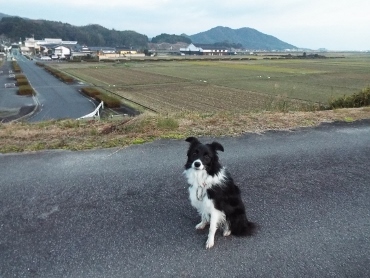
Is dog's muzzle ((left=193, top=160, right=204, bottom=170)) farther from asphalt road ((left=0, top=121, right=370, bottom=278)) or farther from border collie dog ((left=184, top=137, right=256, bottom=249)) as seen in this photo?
asphalt road ((left=0, top=121, right=370, bottom=278))

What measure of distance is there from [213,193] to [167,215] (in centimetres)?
94

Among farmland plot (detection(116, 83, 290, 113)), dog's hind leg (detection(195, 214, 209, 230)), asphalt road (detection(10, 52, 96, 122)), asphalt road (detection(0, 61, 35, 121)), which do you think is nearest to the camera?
dog's hind leg (detection(195, 214, 209, 230))

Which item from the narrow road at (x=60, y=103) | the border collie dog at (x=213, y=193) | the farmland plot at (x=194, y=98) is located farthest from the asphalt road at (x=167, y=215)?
the farmland plot at (x=194, y=98)

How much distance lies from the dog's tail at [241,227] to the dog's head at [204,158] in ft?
2.19

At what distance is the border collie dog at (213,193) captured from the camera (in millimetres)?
3555

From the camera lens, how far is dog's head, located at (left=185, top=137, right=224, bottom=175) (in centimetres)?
349

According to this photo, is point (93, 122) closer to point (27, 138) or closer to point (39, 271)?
point (27, 138)

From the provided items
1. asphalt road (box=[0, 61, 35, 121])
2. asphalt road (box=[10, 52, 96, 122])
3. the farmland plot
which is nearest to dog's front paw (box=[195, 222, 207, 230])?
asphalt road (box=[10, 52, 96, 122])

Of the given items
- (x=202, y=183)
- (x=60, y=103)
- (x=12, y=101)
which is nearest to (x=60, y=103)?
(x=60, y=103)

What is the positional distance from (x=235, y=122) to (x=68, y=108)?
89.0 feet

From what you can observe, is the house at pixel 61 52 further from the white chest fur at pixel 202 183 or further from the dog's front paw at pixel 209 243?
the dog's front paw at pixel 209 243

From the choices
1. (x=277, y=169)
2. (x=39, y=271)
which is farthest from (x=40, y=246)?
(x=277, y=169)

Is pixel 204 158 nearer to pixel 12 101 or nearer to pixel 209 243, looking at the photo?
pixel 209 243

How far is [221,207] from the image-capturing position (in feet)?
11.8
